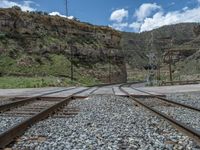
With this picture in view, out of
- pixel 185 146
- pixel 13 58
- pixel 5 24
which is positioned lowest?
pixel 185 146

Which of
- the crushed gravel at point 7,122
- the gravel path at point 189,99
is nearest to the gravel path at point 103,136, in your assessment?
the crushed gravel at point 7,122

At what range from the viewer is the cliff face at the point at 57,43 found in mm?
77625

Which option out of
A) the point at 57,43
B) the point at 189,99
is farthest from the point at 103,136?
the point at 57,43

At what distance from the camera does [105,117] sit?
1141 centimetres

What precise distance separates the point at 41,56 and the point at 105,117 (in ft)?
229

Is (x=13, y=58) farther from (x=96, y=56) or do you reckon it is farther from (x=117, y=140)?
(x=117, y=140)

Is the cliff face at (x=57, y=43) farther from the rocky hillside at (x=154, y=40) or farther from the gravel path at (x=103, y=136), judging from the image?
the gravel path at (x=103, y=136)

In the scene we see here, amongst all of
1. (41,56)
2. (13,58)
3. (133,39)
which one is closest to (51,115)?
(13,58)

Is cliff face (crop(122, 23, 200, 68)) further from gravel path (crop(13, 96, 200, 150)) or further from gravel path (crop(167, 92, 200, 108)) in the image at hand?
gravel path (crop(13, 96, 200, 150))

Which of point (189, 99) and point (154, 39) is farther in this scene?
point (154, 39)

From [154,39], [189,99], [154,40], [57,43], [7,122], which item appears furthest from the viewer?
[154,39]

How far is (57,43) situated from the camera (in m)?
88.1

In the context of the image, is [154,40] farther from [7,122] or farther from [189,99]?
[7,122]

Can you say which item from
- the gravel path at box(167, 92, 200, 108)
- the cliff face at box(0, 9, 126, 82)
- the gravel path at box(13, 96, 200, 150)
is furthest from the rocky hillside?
the gravel path at box(13, 96, 200, 150)
